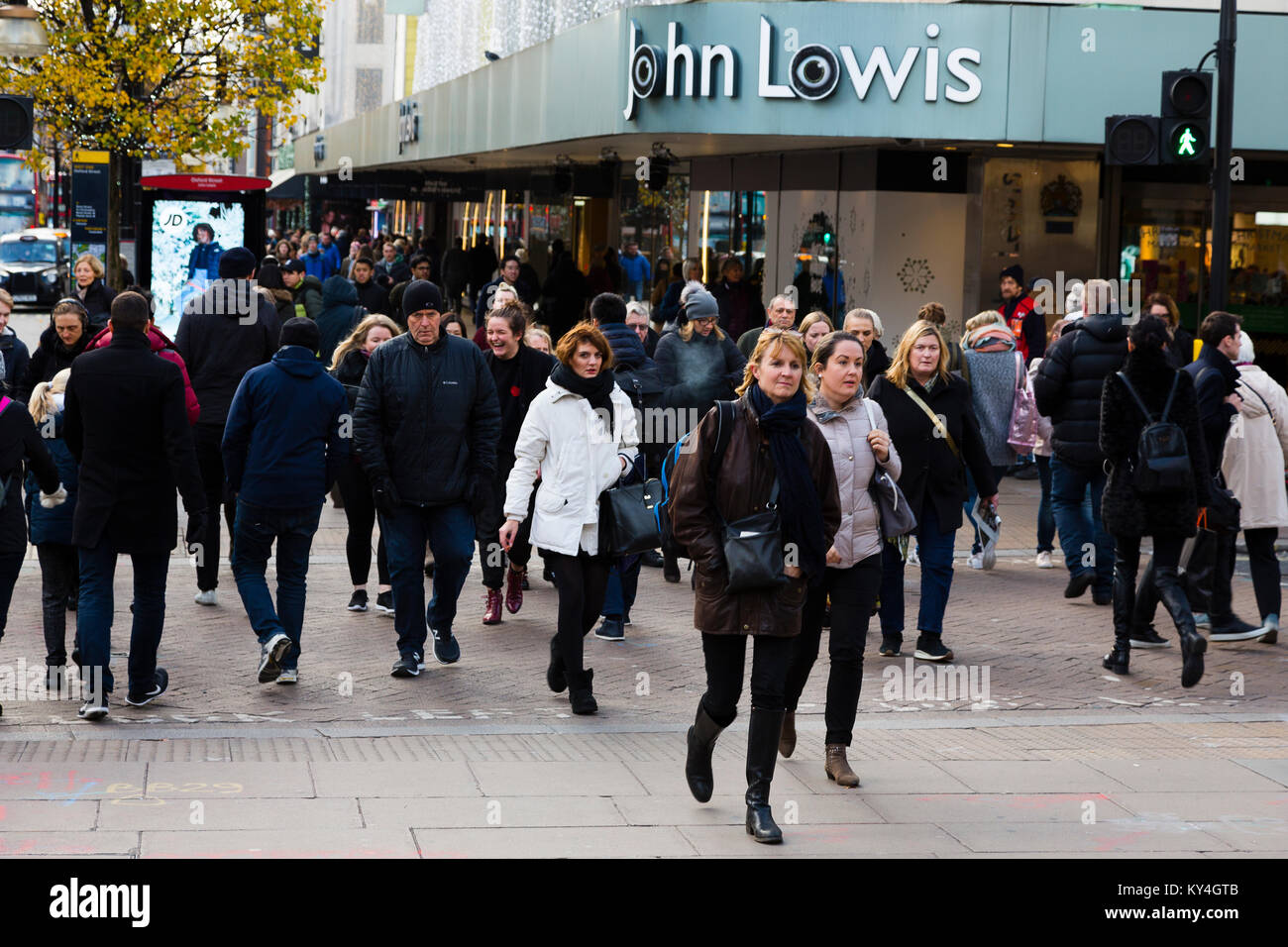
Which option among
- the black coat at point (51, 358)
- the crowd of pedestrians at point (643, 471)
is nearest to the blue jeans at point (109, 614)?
the crowd of pedestrians at point (643, 471)

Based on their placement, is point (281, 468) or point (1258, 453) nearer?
point (281, 468)

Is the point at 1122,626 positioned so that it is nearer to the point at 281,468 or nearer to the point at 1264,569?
the point at 1264,569

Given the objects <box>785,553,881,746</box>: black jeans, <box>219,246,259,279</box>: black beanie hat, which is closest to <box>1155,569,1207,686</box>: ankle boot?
<box>785,553,881,746</box>: black jeans

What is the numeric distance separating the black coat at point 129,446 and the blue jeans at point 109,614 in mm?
106

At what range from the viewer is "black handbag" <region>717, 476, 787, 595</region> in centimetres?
598

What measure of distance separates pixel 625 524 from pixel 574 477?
321 mm

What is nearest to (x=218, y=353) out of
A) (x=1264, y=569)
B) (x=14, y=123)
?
(x=14, y=123)

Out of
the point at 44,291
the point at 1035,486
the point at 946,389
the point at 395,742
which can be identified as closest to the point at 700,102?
the point at 1035,486

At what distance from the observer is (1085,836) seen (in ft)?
20.6

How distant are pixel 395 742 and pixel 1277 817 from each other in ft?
11.5

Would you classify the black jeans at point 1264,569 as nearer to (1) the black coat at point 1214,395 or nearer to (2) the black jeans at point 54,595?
(1) the black coat at point 1214,395

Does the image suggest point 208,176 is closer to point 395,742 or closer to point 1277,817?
point 395,742

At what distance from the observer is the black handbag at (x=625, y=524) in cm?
809

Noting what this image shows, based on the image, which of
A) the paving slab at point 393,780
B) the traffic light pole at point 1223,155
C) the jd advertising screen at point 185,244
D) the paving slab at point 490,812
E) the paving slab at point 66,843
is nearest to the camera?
the paving slab at point 66,843
